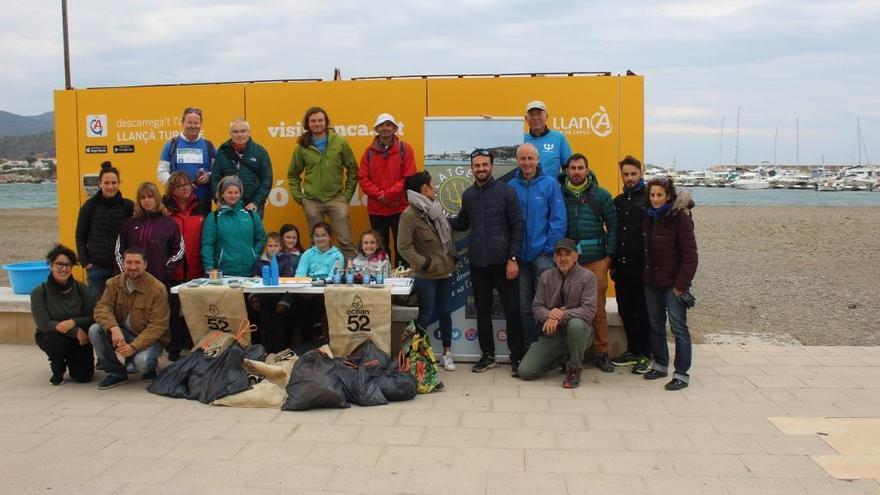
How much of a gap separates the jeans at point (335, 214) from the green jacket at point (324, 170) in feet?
0.15

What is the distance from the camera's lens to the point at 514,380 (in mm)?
5965

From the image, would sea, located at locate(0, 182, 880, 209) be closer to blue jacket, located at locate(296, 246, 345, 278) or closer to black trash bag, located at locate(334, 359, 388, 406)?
blue jacket, located at locate(296, 246, 345, 278)

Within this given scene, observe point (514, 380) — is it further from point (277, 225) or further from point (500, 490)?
point (277, 225)

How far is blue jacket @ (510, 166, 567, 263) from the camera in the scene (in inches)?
237

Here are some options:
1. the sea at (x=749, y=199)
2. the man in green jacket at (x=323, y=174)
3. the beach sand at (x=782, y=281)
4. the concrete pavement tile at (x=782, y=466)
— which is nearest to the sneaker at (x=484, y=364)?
the man in green jacket at (x=323, y=174)

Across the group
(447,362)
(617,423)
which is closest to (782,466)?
(617,423)

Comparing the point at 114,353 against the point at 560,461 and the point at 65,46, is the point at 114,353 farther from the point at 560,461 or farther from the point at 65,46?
the point at 65,46

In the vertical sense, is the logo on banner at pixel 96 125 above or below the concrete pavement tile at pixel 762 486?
above

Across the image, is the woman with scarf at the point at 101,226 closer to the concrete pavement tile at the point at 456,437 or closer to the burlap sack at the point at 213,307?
the burlap sack at the point at 213,307

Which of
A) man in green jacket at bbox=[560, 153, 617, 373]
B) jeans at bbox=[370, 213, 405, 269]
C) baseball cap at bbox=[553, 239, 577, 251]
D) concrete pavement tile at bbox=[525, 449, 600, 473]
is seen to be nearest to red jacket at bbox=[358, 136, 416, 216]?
jeans at bbox=[370, 213, 405, 269]

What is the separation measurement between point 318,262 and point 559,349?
85.7 inches

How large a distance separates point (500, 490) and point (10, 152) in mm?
133290

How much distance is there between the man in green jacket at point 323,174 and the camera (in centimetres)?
684

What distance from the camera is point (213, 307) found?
5.92 metres
